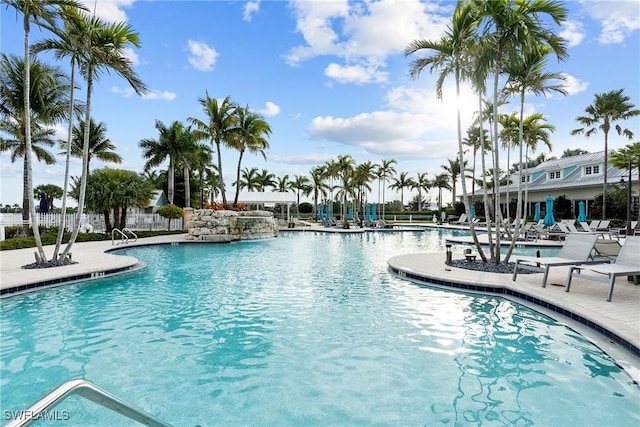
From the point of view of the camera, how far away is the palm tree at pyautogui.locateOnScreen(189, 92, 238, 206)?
22.6 m

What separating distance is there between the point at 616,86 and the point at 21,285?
34.8 m

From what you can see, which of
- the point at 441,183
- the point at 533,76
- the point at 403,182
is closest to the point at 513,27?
the point at 533,76

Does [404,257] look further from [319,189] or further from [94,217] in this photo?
[319,189]

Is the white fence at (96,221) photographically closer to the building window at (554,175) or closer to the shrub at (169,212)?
the shrub at (169,212)

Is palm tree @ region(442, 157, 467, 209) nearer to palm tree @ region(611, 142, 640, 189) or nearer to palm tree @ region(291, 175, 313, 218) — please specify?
palm tree @ region(291, 175, 313, 218)

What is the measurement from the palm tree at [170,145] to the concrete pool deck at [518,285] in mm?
20338

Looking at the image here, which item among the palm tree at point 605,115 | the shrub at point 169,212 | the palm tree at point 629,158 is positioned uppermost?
the palm tree at point 605,115

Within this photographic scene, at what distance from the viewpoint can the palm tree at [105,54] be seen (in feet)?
31.7

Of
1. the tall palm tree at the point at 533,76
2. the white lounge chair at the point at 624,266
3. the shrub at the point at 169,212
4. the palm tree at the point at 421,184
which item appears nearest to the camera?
the white lounge chair at the point at 624,266

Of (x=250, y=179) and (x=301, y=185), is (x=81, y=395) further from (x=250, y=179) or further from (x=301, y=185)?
(x=301, y=185)

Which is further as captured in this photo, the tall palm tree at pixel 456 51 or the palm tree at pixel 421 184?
the palm tree at pixel 421 184

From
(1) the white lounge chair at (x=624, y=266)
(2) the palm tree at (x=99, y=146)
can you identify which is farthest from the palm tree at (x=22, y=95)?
(1) the white lounge chair at (x=624, y=266)

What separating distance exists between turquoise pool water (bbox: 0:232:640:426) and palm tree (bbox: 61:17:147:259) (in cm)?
543

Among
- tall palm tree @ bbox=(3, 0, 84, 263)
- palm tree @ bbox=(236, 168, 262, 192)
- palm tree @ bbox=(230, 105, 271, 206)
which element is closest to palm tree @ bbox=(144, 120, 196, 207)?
palm tree @ bbox=(230, 105, 271, 206)
